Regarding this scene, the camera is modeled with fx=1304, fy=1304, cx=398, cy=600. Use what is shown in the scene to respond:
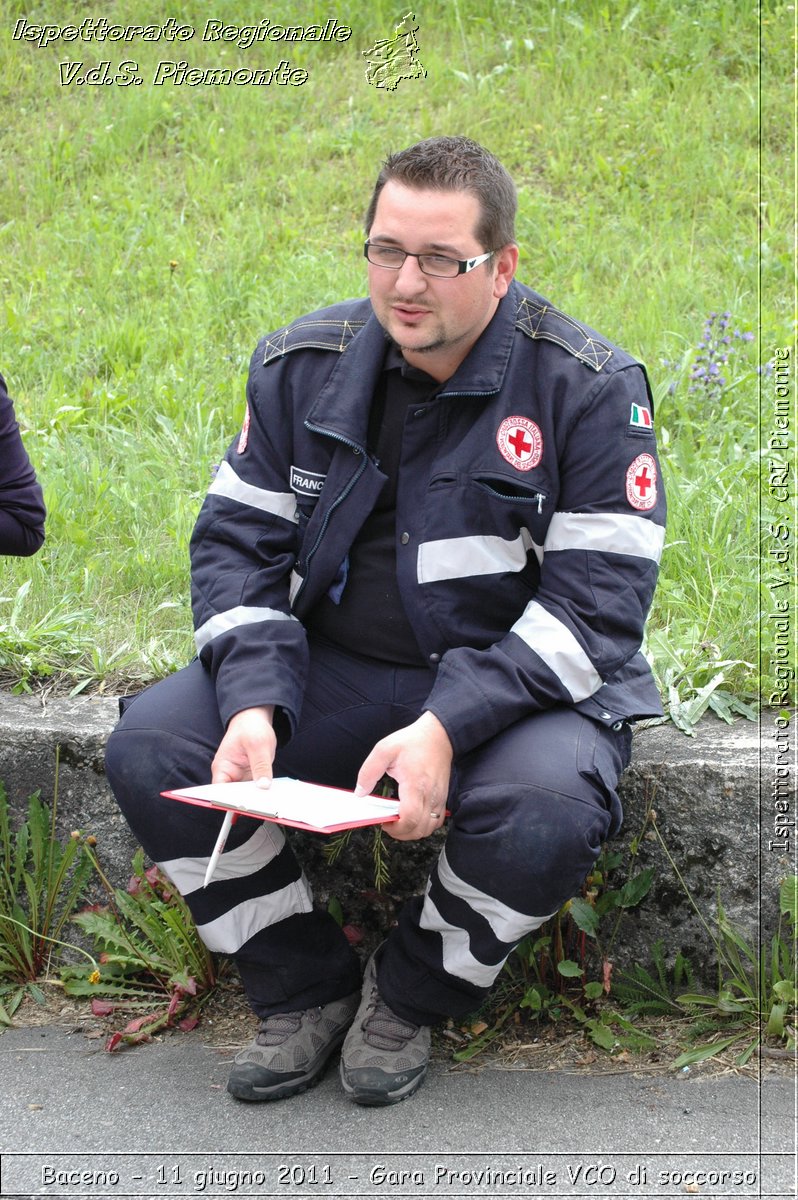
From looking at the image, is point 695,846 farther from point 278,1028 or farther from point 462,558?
point 278,1028

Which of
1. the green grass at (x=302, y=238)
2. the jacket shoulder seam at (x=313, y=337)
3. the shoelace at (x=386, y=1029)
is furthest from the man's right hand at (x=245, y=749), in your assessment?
the green grass at (x=302, y=238)

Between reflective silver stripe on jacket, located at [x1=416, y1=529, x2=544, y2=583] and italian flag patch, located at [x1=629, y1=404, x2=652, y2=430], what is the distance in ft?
1.21

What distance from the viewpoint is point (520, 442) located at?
2.78 meters

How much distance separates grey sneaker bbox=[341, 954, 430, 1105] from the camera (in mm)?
2678

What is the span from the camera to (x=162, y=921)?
3.17 metres

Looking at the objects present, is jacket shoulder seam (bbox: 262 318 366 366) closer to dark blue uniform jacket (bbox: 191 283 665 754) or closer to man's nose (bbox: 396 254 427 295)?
dark blue uniform jacket (bbox: 191 283 665 754)

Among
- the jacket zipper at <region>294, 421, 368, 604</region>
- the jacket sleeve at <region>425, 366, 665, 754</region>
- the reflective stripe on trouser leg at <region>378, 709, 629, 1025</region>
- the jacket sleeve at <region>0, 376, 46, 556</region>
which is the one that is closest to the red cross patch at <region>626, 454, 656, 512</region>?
the jacket sleeve at <region>425, 366, 665, 754</region>

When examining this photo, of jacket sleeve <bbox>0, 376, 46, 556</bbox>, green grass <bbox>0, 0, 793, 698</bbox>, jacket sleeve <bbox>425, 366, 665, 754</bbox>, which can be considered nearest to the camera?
jacket sleeve <bbox>425, 366, 665, 754</bbox>

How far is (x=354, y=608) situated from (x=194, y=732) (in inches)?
18.6

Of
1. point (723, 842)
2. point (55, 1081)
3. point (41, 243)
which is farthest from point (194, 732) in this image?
point (41, 243)

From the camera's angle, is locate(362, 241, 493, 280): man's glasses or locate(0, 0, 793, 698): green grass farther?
locate(0, 0, 793, 698): green grass

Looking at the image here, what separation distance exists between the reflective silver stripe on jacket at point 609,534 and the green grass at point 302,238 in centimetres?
74

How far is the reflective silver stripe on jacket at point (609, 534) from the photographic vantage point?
2695 millimetres

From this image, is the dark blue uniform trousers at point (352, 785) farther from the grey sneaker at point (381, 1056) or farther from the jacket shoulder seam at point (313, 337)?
the jacket shoulder seam at point (313, 337)
